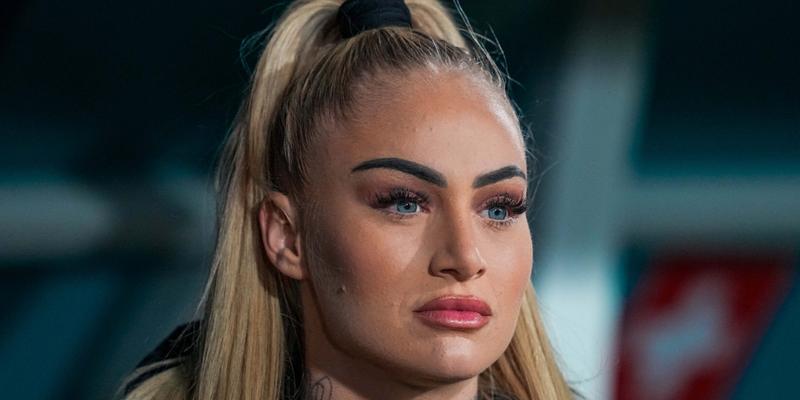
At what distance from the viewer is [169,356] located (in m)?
1.77

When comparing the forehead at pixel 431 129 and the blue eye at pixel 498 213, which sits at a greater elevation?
the forehead at pixel 431 129

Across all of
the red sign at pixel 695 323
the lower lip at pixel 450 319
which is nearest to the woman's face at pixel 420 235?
the lower lip at pixel 450 319

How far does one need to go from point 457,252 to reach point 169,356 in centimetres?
53

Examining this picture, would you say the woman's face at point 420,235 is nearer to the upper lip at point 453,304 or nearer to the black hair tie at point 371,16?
the upper lip at point 453,304

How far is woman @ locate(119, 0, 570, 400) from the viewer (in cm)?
144

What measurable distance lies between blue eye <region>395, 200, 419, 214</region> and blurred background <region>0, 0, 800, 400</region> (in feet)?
2.80

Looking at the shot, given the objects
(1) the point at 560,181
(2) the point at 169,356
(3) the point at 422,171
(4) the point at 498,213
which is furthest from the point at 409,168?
(1) the point at 560,181

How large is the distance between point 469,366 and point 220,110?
106 cm

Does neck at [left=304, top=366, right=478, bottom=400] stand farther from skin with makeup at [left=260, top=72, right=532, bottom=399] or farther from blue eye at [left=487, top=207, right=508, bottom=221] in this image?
blue eye at [left=487, top=207, right=508, bottom=221]

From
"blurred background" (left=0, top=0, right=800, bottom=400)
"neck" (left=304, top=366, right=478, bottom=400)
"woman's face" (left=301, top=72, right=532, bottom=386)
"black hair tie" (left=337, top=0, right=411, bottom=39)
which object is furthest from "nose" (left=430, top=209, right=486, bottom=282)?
"blurred background" (left=0, top=0, right=800, bottom=400)

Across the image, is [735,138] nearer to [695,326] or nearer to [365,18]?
[695,326]

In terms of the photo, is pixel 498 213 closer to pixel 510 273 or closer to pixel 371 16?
pixel 510 273

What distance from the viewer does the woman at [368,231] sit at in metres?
1.44

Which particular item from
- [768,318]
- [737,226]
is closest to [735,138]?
[737,226]
